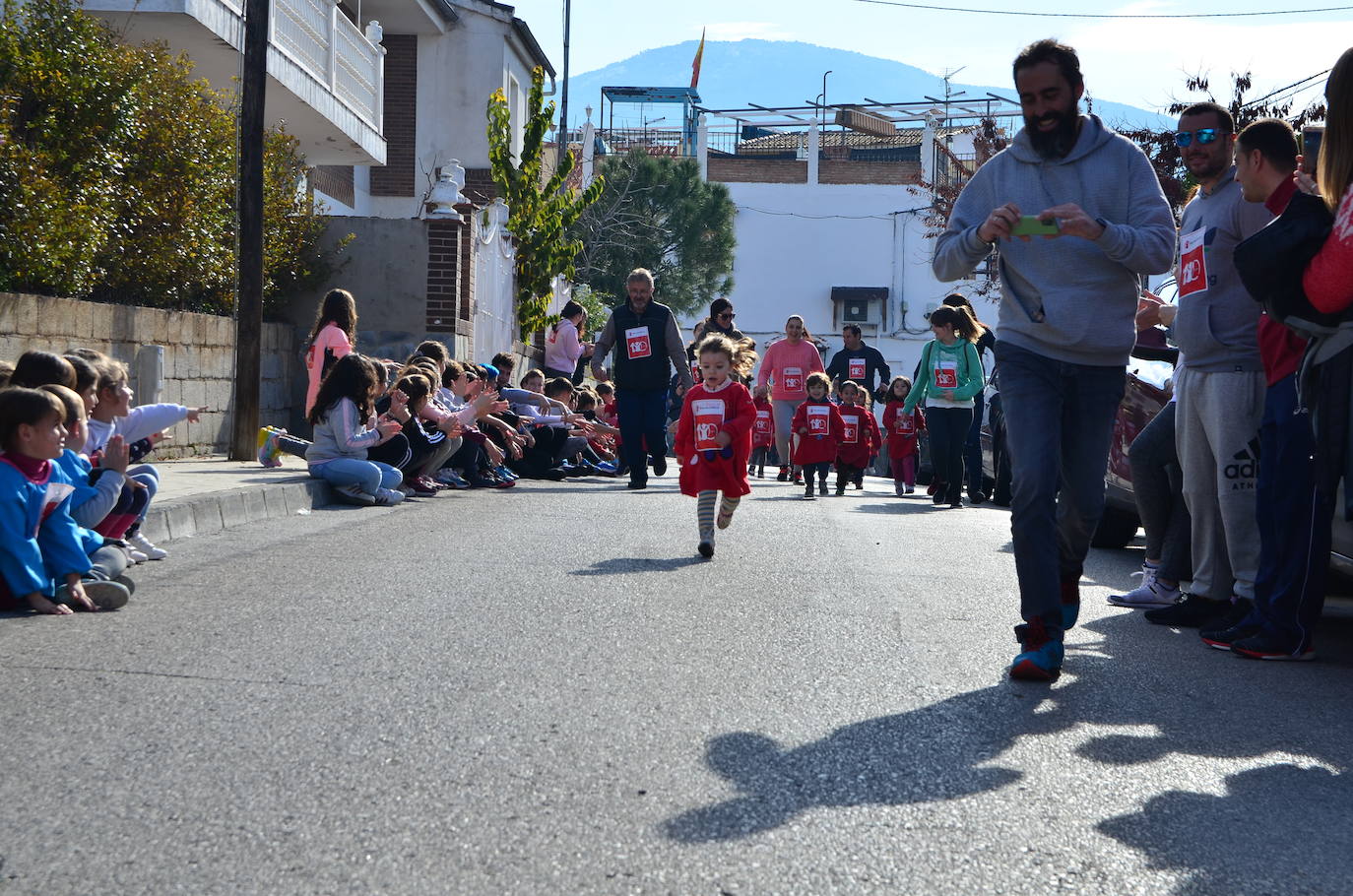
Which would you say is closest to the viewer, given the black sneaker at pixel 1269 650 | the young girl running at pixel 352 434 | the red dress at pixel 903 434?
the black sneaker at pixel 1269 650

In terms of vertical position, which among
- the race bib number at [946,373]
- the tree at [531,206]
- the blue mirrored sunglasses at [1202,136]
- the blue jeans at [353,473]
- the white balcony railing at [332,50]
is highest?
the white balcony railing at [332,50]

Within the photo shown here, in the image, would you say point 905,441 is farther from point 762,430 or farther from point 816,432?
point 816,432

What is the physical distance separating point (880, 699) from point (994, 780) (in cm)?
96

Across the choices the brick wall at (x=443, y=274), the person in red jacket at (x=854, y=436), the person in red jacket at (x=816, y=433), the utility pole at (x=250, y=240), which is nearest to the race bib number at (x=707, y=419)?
the utility pole at (x=250, y=240)

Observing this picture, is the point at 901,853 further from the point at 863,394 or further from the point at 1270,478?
the point at 863,394

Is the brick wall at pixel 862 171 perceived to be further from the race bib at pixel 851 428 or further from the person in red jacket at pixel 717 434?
the person in red jacket at pixel 717 434

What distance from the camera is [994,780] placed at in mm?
3840

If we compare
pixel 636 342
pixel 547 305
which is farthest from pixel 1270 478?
pixel 547 305

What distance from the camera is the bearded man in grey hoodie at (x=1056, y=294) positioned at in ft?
17.1

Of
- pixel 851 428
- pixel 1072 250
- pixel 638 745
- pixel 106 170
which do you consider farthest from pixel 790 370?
pixel 638 745

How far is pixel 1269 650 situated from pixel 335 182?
26282mm

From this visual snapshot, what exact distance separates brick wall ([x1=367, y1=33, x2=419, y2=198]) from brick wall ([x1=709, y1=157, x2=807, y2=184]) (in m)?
34.3

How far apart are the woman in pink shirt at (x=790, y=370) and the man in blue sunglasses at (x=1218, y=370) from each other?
10.6 metres

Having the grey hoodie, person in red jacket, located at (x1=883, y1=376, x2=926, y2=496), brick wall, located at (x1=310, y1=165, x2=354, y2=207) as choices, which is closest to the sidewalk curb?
the grey hoodie
